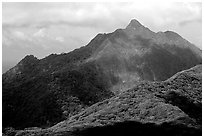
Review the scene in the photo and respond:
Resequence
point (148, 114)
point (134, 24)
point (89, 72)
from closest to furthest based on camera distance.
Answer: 1. point (148, 114)
2. point (89, 72)
3. point (134, 24)

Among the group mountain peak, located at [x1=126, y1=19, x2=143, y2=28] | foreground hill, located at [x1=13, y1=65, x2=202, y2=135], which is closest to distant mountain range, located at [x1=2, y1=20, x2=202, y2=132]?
mountain peak, located at [x1=126, y1=19, x2=143, y2=28]

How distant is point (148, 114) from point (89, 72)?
3002cm

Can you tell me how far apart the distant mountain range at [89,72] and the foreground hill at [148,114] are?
14.8 m

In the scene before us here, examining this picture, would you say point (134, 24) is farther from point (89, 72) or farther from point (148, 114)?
point (148, 114)

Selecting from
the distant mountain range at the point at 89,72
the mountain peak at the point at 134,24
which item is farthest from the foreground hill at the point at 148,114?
the mountain peak at the point at 134,24

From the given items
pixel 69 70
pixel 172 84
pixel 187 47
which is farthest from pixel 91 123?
pixel 187 47

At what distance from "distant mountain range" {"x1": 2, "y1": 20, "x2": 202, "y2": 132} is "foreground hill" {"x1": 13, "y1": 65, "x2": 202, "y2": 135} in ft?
48.4

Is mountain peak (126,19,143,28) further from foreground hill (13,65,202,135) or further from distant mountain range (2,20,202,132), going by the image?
foreground hill (13,65,202,135)

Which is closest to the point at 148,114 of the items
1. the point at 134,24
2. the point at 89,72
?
the point at 89,72

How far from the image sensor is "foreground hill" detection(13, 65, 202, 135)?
24.1 metres

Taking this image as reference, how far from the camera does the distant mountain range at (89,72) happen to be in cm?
4609

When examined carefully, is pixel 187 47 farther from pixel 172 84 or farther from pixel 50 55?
pixel 172 84

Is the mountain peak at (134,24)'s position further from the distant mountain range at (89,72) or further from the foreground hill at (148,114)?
the foreground hill at (148,114)

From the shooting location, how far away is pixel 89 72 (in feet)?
183
